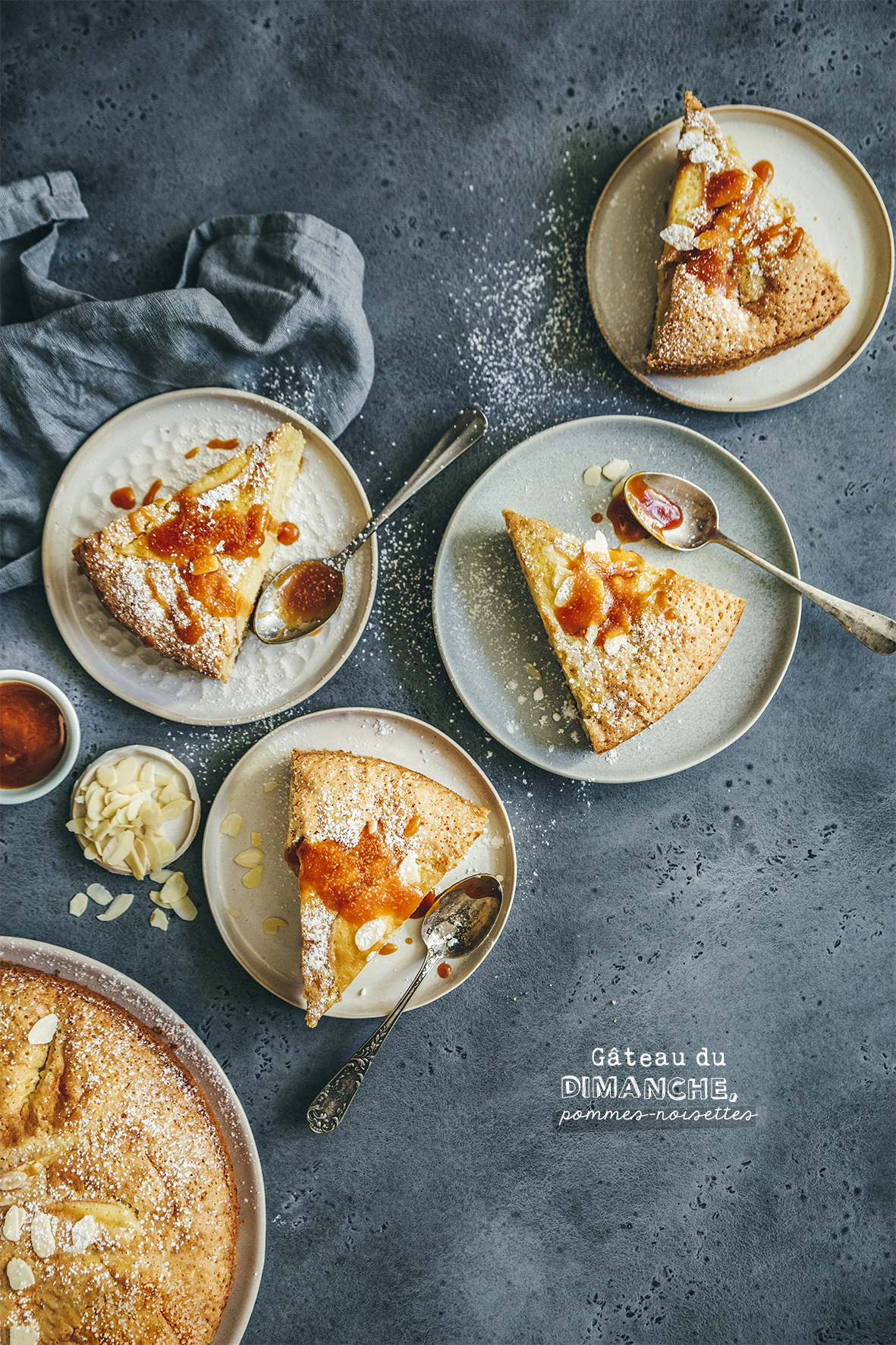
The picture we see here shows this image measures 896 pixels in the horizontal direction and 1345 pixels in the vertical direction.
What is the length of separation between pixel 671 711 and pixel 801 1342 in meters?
2.48

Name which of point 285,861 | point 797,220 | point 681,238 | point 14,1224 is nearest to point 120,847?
point 285,861

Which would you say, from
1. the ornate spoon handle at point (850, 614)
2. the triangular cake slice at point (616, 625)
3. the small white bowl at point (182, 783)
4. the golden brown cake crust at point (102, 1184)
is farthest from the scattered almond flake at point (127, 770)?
the ornate spoon handle at point (850, 614)

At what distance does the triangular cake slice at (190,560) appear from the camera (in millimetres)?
2656

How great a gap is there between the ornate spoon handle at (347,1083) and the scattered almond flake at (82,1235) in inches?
28.2

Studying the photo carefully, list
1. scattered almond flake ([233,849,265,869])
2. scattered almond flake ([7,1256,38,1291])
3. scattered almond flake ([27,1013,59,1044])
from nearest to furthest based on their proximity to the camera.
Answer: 1. scattered almond flake ([7,1256,38,1291])
2. scattered almond flake ([27,1013,59,1044])
3. scattered almond flake ([233,849,265,869])

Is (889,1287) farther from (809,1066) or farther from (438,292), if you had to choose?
(438,292)

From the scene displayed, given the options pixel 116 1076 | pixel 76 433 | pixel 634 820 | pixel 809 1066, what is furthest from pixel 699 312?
pixel 116 1076

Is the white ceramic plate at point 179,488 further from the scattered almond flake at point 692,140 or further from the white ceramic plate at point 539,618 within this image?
the scattered almond flake at point 692,140

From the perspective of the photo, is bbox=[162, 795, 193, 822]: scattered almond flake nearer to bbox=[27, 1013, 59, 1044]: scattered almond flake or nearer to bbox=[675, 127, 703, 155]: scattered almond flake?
bbox=[27, 1013, 59, 1044]: scattered almond flake

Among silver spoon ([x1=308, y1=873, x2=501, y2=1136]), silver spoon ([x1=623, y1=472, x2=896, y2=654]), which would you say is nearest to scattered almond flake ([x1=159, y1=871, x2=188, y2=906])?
silver spoon ([x1=308, y1=873, x2=501, y2=1136])

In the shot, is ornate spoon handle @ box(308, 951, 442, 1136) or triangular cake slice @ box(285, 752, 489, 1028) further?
ornate spoon handle @ box(308, 951, 442, 1136)

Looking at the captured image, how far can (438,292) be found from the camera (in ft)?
9.81

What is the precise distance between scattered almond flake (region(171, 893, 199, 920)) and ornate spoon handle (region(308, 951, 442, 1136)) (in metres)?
0.78

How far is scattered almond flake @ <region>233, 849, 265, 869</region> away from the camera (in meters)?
2.81
